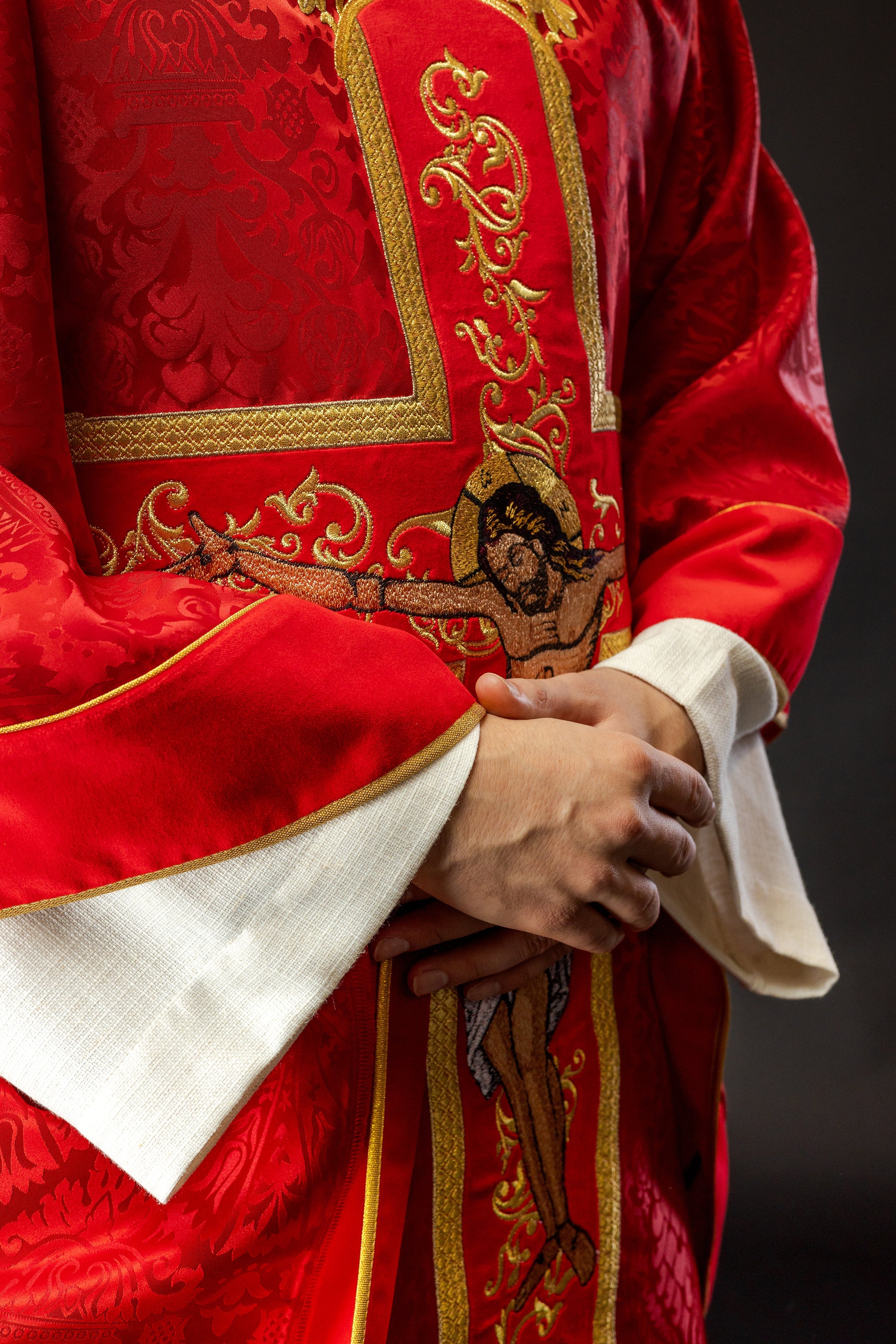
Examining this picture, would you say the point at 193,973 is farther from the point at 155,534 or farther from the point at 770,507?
the point at 770,507

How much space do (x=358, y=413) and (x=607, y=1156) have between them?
0.61m

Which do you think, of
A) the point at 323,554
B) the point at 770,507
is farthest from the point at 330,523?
the point at 770,507

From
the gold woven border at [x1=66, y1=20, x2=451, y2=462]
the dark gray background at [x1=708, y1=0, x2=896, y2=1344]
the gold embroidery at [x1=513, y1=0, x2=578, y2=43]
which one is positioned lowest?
the dark gray background at [x1=708, y1=0, x2=896, y2=1344]

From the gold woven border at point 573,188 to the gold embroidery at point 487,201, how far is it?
0.04 metres

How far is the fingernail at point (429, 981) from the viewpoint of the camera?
698mm

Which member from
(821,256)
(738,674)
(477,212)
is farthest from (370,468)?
(821,256)

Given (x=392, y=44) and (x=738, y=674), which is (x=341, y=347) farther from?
(x=738, y=674)

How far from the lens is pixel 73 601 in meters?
0.54

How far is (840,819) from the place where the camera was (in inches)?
77.3

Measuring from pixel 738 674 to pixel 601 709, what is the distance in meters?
0.17

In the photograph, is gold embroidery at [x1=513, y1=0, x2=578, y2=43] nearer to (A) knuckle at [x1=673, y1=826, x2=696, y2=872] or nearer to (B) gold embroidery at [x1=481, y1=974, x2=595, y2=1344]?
(A) knuckle at [x1=673, y1=826, x2=696, y2=872]

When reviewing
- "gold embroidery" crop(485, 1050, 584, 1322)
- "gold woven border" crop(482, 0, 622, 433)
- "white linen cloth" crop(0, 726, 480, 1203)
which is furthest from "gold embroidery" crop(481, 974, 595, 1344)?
"gold woven border" crop(482, 0, 622, 433)

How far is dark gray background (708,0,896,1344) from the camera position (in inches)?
65.6

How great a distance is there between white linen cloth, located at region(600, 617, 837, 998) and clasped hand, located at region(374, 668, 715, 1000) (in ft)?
0.26
